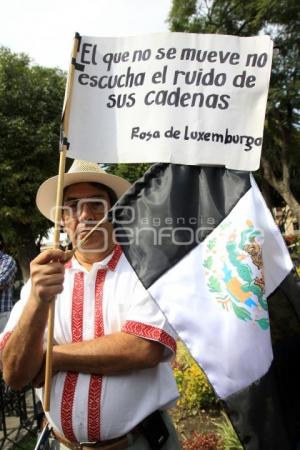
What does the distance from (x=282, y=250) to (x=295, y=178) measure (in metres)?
30.4

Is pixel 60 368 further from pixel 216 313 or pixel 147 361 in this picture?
pixel 216 313

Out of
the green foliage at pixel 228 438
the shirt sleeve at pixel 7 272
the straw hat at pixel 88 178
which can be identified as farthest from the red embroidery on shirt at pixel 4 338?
the shirt sleeve at pixel 7 272

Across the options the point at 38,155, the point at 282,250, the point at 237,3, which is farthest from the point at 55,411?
the point at 237,3

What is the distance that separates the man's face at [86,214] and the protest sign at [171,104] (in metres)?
0.42

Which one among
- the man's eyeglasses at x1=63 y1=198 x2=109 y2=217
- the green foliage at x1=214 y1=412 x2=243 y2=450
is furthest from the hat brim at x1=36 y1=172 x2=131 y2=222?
the green foliage at x1=214 y1=412 x2=243 y2=450

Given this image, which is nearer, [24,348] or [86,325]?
[24,348]

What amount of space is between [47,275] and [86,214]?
570 mm

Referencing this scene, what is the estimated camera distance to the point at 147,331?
72.8 inches

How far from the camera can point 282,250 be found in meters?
1.85

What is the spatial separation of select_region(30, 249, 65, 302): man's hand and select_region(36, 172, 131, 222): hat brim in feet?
2.02

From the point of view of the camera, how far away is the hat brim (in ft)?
7.39

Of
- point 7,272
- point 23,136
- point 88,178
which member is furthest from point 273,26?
point 88,178

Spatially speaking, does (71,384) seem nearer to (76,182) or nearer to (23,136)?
(76,182)

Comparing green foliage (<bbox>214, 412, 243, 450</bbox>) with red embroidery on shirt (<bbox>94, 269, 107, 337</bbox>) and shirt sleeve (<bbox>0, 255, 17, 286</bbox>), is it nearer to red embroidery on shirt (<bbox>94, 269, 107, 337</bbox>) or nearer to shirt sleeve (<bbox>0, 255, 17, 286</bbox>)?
red embroidery on shirt (<bbox>94, 269, 107, 337</bbox>)
